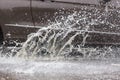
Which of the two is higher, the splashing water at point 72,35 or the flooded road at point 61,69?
the splashing water at point 72,35

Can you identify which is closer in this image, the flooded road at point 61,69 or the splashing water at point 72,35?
the flooded road at point 61,69

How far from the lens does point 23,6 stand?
811 centimetres

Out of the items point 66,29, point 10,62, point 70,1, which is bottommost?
point 10,62

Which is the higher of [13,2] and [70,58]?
[13,2]

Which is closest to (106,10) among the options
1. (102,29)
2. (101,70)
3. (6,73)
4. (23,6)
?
(102,29)

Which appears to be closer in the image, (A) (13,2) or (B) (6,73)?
(B) (6,73)

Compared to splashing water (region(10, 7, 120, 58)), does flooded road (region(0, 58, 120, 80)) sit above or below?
below

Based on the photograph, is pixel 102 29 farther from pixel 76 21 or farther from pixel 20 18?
pixel 20 18

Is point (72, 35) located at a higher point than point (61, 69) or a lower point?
higher

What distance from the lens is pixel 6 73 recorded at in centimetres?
750

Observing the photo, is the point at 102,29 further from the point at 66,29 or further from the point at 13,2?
the point at 13,2

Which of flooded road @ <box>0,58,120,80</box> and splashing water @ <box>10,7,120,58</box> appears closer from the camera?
flooded road @ <box>0,58,120,80</box>

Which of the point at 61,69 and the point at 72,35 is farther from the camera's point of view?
the point at 72,35

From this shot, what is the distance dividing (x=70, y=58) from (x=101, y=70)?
3.34ft
